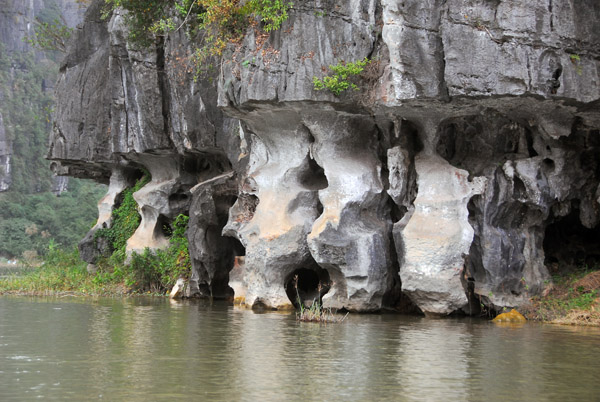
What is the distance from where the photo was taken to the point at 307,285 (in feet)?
60.1

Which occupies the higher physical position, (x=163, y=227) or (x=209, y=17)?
(x=209, y=17)

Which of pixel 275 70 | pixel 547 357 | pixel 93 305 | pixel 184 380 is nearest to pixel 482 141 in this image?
pixel 275 70

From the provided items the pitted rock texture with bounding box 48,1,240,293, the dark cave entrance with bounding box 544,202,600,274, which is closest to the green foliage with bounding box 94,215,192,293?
the pitted rock texture with bounding box 48,1,240,293

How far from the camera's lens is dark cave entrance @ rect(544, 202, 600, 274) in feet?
57.5

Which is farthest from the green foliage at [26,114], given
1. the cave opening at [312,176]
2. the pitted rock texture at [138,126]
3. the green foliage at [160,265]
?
the cave opening at [312,176]

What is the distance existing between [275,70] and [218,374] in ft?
30.2

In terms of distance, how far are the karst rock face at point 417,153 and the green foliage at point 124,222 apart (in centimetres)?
792

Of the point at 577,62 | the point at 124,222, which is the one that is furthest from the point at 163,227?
the point at 577,62

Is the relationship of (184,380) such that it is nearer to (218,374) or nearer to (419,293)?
(218,374)

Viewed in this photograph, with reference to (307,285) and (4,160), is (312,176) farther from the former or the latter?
(4,160)

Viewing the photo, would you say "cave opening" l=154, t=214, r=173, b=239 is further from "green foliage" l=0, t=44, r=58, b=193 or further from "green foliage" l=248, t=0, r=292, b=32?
"green foliage" l=0, t=44, r=58, b=193

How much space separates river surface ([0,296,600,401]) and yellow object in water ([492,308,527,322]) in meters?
0.27

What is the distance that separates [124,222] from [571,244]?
14670 mm

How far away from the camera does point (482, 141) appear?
53.7 ft
